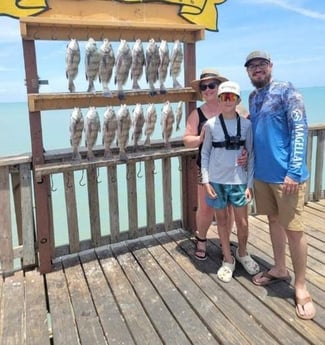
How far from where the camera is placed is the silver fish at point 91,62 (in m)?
2.86

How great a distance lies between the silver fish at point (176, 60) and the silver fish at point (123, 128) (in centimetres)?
57

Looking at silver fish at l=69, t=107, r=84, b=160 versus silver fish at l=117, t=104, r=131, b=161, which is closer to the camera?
Result: silver fish at l=69, t=107, r=84, b=160

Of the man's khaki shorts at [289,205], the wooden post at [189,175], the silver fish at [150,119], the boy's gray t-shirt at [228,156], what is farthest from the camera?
the wooden post at [189,175]

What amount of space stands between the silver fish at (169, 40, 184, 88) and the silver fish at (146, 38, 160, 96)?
0.16 meters

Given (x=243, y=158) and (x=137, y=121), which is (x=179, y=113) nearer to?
(x=137, y=121)

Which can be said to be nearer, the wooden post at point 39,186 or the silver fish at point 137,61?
the wooden post at point 39,186

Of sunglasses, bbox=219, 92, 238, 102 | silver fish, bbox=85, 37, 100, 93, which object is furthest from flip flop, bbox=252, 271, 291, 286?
silver fish, bbox=85, 37, 100, 93

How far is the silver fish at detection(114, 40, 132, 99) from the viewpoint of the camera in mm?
2971

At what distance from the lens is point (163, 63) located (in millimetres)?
3170

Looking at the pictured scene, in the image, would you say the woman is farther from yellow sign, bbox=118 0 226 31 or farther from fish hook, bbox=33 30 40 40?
fish hook, bbox=33 30 40 40

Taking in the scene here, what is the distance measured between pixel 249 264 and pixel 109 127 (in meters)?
1.60

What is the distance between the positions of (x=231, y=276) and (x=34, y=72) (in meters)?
2.20

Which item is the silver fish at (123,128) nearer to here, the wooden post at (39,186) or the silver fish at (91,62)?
the silver fish at (91,62)

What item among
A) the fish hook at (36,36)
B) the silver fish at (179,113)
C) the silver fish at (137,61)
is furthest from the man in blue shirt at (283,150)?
the fish hook at (36,36)
